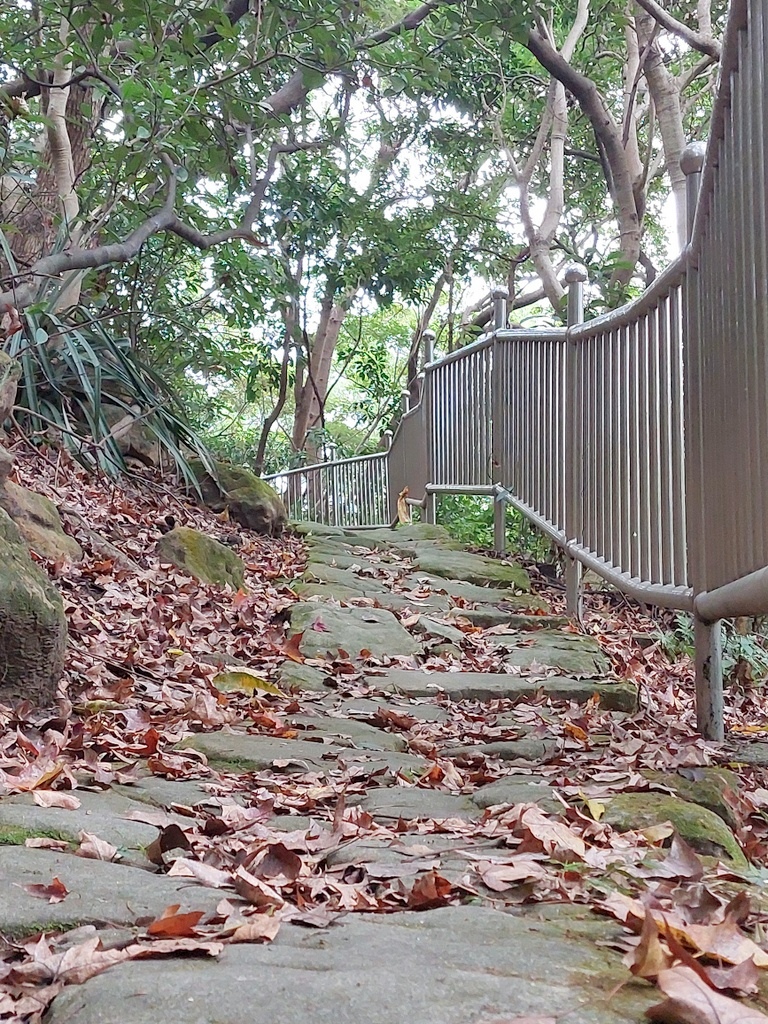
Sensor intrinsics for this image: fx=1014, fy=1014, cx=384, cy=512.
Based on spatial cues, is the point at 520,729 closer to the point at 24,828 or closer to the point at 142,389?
the point at 24,828

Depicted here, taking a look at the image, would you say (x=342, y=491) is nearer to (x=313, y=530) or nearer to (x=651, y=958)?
(x=313, y=530)

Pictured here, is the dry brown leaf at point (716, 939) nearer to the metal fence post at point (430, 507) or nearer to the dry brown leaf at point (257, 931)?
the dry brown leaf at point (257, 931)

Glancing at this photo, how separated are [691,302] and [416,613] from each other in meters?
2.39

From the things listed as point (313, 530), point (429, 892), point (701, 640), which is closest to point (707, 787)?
point (701, 640)

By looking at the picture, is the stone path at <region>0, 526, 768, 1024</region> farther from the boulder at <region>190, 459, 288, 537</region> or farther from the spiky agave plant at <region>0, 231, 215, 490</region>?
the boulder at <region>190, 459, 288, 537</region>

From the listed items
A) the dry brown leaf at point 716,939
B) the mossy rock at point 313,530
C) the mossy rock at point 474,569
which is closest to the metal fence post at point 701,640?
the dry brown leaf at point 716,939

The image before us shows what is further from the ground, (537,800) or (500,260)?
(500,260)

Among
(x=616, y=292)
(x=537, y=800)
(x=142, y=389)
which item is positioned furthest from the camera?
(x=616, y=292)

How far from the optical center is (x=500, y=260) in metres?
12.9

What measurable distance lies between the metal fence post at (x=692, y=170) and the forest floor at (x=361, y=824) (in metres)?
1.51

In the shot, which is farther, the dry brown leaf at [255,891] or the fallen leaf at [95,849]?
the fallen leaf at [95,849]

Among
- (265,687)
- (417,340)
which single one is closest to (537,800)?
(265,687)

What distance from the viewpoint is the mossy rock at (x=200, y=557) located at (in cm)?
486

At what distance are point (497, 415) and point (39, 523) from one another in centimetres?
289
